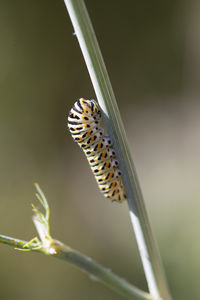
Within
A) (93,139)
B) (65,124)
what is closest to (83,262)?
(93,139)

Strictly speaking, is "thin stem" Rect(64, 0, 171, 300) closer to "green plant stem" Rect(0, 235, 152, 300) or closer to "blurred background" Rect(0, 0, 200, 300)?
"green plant stem" Rect(0, 235, 152, 300)

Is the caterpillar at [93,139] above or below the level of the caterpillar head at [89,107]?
below

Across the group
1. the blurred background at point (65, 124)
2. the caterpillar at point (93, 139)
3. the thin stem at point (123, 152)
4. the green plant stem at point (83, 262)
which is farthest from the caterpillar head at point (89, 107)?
the blurred background at point (65, 124)

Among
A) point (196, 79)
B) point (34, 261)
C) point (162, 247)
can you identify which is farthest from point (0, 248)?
point (196, 79)

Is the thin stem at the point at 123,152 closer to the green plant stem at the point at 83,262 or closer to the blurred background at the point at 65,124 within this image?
the green plant stem at the point at 83,262

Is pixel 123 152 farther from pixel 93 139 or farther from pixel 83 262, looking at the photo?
pixel 93 139

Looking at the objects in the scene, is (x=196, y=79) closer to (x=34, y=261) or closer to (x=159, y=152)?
(x=159, y=152)
